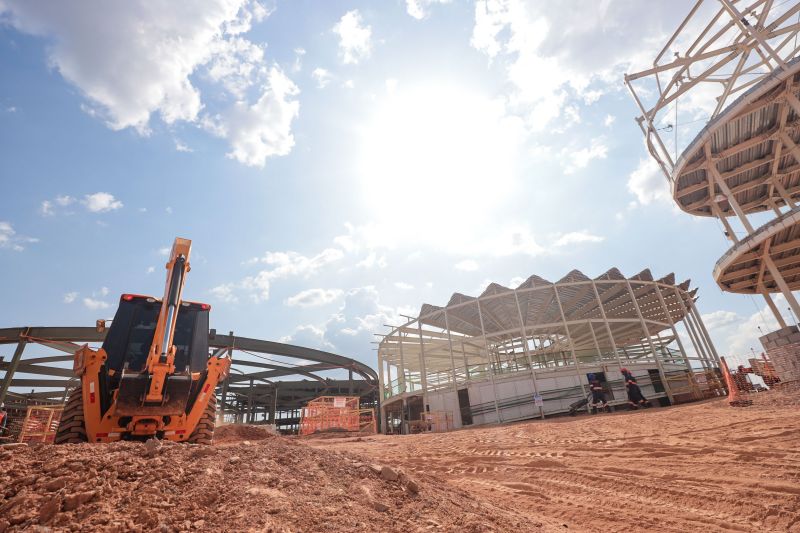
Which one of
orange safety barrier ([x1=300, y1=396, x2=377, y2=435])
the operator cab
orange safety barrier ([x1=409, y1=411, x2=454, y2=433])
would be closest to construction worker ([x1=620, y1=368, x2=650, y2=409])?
orange safety barrier ([x1=409, y1=411, x2=454, y2=433])

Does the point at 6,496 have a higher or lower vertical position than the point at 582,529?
higher

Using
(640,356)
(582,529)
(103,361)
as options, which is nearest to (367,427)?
Answer: (640,356)

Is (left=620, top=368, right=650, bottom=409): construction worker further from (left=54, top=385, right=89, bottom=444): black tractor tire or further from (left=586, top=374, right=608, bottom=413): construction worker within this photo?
(left=54, top=385, right=89, bottom=444): black tractor tire

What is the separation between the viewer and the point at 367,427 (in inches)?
1033

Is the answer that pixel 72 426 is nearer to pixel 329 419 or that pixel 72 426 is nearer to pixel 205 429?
pixel 205 429

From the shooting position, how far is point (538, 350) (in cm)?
2580

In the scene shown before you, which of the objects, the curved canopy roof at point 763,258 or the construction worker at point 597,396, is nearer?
the curved canopy roof at point 763,258

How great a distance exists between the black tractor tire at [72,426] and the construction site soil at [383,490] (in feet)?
10.6

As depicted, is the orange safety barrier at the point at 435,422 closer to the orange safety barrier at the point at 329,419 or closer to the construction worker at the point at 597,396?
the orange safety barrier at the point at 329,419

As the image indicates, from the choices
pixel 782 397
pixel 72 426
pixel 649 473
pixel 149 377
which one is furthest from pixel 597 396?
pixel 72 426

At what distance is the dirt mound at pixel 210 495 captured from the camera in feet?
8.79

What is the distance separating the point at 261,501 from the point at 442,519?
1.69 m

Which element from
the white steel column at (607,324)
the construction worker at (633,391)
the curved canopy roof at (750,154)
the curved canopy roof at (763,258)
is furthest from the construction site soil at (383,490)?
the curved canopy roof at (750,154)

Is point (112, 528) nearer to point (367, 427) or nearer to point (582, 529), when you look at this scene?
point (582, 529)
